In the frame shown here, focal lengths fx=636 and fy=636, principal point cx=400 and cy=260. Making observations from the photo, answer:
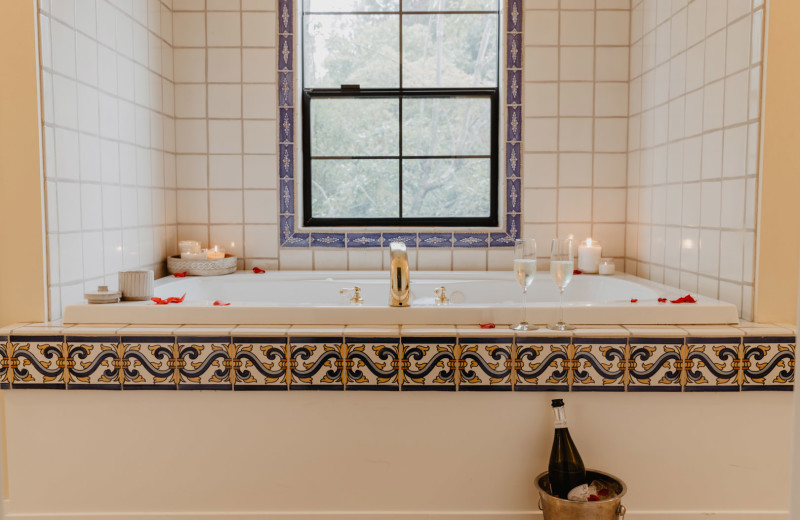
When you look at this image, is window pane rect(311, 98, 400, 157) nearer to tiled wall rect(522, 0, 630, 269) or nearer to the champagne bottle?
tiled wall rect(522, 0, 630, 269)

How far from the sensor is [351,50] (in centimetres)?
319

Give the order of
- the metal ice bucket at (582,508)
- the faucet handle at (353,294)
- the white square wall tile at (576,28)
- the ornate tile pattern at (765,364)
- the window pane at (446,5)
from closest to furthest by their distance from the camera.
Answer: the metal ice bucket at (582,508)
the ornate tile pattern at (765,364)
the faucet handle at (353,294)
the white square wall tile at (576,28)
the window pane at (446,5)

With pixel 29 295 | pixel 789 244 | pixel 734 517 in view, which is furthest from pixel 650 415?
pixel 29 295

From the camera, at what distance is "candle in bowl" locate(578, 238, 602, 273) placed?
2.96 metres

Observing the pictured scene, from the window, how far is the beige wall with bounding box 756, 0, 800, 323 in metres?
1.42

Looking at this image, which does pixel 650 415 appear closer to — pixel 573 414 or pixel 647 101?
pixel 573 414

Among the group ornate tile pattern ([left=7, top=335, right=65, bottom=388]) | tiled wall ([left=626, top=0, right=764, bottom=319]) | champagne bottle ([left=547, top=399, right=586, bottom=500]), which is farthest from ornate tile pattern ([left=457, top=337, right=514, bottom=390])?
ornate tile pattern ([left=7, top=335, right=65, bottom=388])

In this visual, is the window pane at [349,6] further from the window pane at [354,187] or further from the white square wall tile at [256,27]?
the window pane at [354,187]

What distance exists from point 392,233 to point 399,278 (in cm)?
116

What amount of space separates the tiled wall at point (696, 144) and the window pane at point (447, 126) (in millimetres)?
711

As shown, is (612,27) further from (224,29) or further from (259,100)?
(224,29)

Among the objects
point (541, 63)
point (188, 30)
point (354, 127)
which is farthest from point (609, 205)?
point (188, 30)

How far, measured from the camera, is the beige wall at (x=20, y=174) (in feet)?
6.21

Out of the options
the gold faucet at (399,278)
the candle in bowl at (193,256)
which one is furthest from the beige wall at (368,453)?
the candle in bowl at (193,256)
